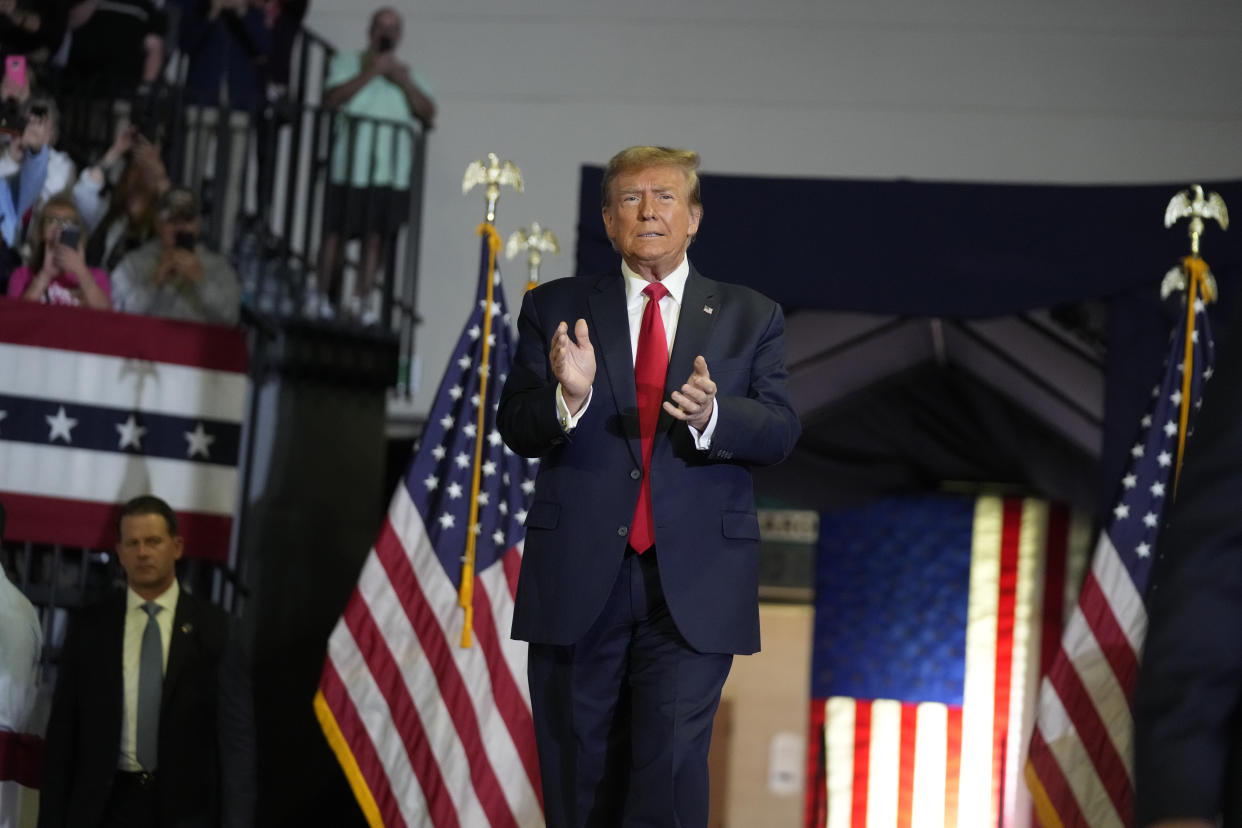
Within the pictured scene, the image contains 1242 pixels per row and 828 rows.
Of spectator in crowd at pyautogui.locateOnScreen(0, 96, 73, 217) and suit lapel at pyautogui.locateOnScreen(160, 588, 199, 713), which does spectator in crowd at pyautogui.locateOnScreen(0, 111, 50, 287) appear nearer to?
spectator in crowd at pyautogui.locateOnScreen(0, 96, 73, 217)

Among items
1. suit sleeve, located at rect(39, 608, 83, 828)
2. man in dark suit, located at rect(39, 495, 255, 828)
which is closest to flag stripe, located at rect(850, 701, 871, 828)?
man in dark suit, located at rect(39, 495, 255, 828)

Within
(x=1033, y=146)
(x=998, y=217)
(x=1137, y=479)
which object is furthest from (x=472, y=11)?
(x=1137, y=479)

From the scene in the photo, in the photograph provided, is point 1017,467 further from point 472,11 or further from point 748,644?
point 748,644

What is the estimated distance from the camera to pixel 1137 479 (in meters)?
5.04

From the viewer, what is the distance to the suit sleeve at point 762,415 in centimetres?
264

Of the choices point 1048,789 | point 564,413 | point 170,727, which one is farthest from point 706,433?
point 1048,789

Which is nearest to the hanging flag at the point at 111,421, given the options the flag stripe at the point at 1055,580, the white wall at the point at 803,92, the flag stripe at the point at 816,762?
the white wall at the point at 803,92

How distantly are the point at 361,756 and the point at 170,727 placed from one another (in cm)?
66

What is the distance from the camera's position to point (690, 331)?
2.83 meters

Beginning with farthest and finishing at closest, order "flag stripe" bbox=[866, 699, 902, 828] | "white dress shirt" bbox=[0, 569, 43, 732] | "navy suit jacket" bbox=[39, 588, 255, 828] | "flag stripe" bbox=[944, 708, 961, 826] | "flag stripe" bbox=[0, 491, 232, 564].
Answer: "flag stripe" bbox=[866, 699, 902, 828], "flag stripe" bbox=[944, 708, 961, 826], "flag stripe" bbox=[0, 491, 232, 564], "white dress shirt" bbox=[0, 569, 43, 732], "navy suit jacket" bbox=[39, 588, 255, 828]

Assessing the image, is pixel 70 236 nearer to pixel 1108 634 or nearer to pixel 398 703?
pixel 398 703

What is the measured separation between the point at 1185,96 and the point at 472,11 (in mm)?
3866

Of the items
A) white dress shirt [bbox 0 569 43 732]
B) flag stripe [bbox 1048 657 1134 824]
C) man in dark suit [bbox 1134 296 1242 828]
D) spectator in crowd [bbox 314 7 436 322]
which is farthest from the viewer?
spectator in crowd [bbox 314 7 436 322]

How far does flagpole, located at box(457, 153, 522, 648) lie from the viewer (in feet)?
15.9
